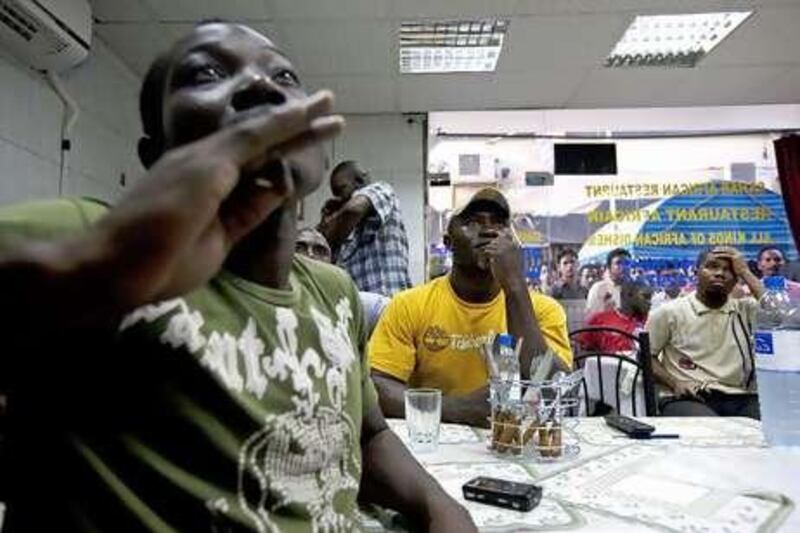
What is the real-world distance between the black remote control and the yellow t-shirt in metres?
0.29

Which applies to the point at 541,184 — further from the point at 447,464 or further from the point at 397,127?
the point at 447,464

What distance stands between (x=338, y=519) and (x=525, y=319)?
1.05 m

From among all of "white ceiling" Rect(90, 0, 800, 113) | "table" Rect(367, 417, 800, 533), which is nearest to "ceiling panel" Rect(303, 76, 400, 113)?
"white ceiling" Rect(90, 0, 800, 113)

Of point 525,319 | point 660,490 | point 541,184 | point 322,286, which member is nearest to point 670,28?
point 541,184

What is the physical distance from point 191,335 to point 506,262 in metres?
1.24

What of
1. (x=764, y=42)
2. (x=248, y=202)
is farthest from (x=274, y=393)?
(x=764, y=42)

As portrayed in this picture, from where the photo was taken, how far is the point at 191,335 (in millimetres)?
495

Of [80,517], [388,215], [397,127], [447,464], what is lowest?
[447,464]

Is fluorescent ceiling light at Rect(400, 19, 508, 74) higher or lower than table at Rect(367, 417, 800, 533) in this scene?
higher

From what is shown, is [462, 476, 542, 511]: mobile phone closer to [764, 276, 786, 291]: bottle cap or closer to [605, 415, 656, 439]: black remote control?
[605, 415, 656, 439]: black remote control

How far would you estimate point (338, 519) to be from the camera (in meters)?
0.59

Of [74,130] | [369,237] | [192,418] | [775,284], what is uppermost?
[74,130]

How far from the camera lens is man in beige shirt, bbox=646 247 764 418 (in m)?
2.72

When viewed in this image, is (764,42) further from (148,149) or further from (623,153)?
(148,149)
